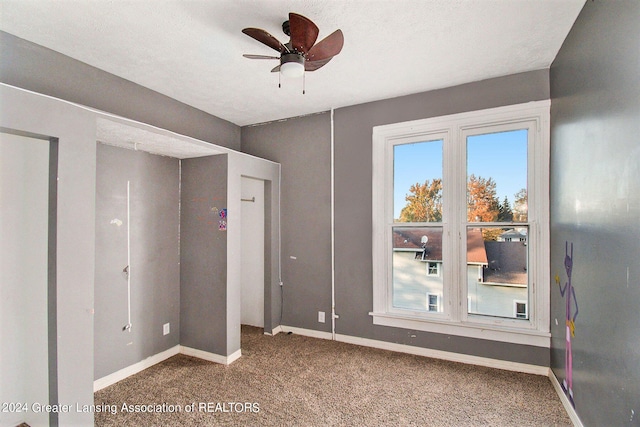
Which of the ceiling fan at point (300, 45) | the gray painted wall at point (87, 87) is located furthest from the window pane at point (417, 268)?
the gray painted wall at point (87, 87)

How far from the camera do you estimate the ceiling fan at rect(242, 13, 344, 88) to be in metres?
1.84

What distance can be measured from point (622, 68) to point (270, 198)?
129 inches

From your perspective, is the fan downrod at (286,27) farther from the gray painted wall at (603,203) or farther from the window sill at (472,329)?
the window sill at (472,329)

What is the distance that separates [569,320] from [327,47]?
8.45ft

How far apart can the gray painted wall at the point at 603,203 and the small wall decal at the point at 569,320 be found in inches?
1.9

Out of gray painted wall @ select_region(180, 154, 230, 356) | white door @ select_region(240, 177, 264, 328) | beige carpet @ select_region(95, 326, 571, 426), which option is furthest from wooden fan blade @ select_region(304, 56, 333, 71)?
beige carpet @ select_region(95, 326, 571, 426)

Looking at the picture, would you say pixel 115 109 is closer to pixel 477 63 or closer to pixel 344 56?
pixel 344 56

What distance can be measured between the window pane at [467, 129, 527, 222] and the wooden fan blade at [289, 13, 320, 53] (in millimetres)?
1983

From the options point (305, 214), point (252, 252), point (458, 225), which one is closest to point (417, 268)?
point (458, 225)

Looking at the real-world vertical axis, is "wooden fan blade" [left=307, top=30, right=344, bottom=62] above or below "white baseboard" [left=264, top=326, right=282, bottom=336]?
above

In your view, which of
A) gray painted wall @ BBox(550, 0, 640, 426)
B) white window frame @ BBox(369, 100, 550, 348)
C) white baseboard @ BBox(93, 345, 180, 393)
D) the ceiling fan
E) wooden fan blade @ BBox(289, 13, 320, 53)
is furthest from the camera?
white window frame @ BBox(369, 100, 550, 348)

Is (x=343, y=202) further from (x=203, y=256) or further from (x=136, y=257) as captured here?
(x=136, y=257)

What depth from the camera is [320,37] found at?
2.26 m

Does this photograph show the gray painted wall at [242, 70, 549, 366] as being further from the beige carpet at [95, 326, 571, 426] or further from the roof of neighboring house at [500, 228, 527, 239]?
the roof of neighboring house at [500, 228, 527, 239]
